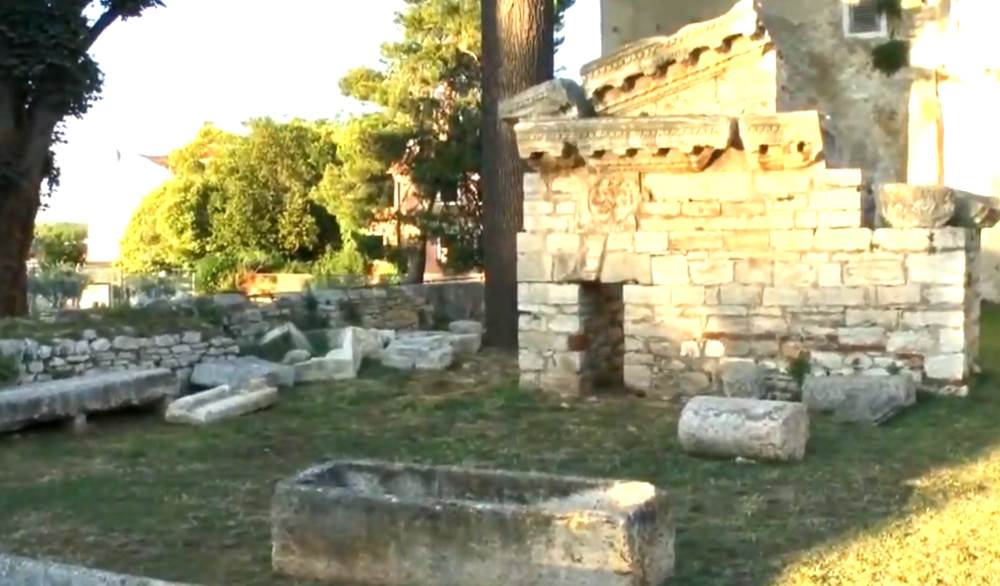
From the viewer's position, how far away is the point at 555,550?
541cm

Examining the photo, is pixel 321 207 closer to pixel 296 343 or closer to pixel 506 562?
pixel 296 343

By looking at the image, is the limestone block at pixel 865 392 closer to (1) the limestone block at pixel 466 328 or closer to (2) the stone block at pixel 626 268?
(2) the stone block at pixel 626 268

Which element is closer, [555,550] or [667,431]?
[555,550]

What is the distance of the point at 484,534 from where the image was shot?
550 cm

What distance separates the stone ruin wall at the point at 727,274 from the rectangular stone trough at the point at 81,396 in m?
3.27

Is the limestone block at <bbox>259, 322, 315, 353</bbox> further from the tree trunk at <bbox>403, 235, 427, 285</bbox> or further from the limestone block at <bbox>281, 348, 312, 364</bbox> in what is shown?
the tree trunk at <bbox>403, 235, 427, 285</bbox>

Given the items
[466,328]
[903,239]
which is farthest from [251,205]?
[903,239]

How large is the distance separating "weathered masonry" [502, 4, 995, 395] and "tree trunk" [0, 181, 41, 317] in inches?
268

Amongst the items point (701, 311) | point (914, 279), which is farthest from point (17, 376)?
point (914, 279)

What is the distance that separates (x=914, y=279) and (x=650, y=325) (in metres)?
2.26

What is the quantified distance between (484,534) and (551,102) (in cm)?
675

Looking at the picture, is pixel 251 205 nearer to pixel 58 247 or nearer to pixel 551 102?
pixel 58 247

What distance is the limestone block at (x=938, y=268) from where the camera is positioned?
10.3m

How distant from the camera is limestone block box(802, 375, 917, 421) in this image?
989 cm
